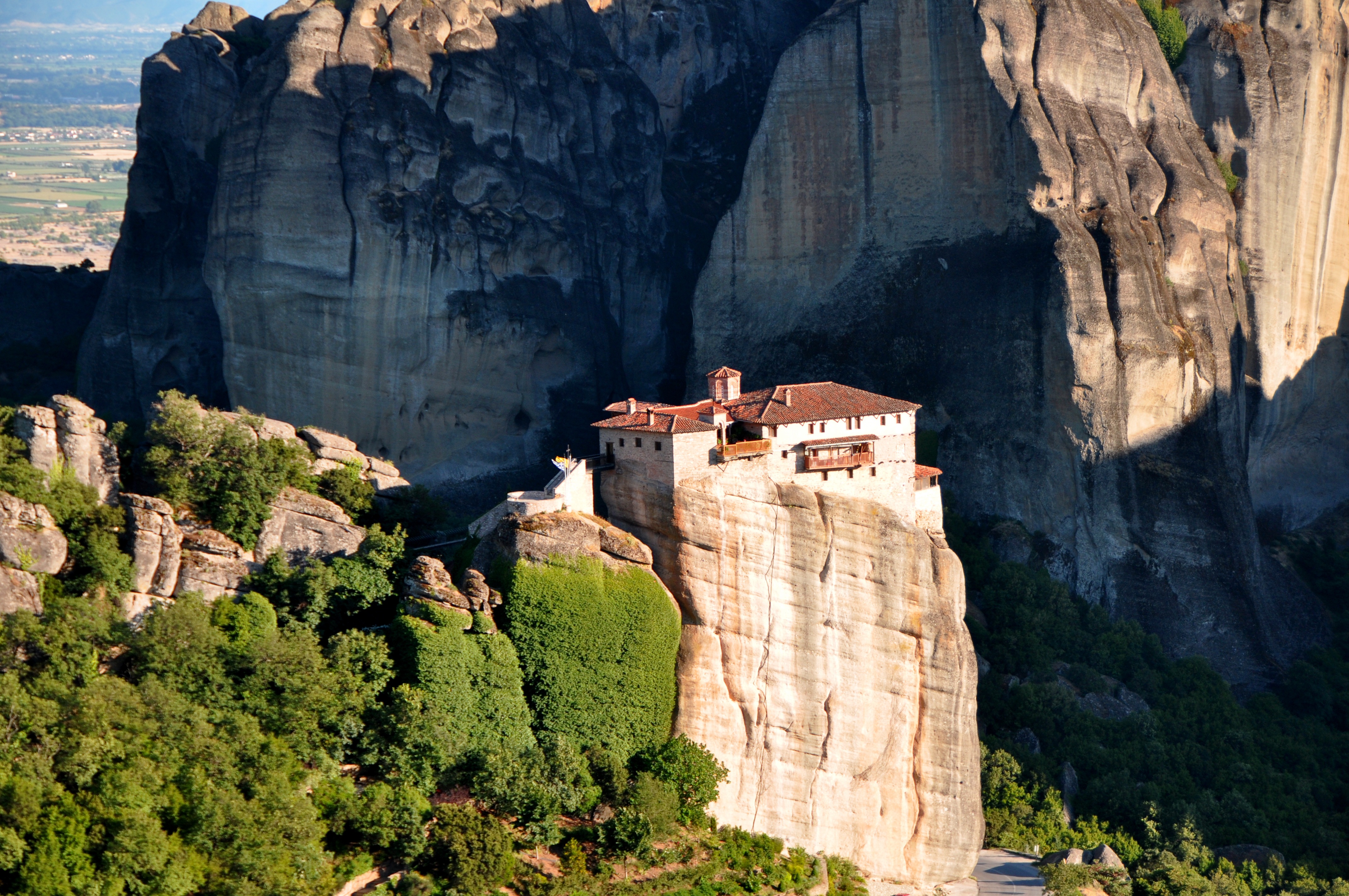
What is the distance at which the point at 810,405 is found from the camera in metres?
43.7

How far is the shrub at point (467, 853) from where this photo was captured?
3575 centimetres

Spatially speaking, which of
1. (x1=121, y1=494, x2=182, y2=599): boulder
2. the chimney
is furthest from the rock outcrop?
the chimney

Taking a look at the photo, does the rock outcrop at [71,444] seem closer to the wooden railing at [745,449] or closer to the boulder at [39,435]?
the boulder at [39,435]

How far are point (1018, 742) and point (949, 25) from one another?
2612cm

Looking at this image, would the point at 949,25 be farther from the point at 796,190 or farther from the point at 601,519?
the point at 601,519

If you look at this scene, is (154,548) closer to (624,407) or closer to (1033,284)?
(624,407)

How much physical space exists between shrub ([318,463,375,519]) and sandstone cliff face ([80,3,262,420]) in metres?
25.5

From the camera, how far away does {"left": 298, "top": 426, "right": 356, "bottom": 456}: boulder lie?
45.0 metres

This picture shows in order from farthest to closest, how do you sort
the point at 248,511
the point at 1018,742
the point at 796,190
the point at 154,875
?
the point at 796,190 < the point at 1018,742 < the point at 248,511 < the point at 154,875

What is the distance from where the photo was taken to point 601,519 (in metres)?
41.5

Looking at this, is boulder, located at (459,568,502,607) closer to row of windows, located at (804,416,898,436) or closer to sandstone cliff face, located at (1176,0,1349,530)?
row of windows, located at (804,416,898,436)

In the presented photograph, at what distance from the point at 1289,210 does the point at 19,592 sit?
175 feet

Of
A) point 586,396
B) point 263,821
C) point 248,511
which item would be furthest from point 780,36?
point 263,821

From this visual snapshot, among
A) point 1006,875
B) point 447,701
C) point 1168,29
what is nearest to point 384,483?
point 447,701
